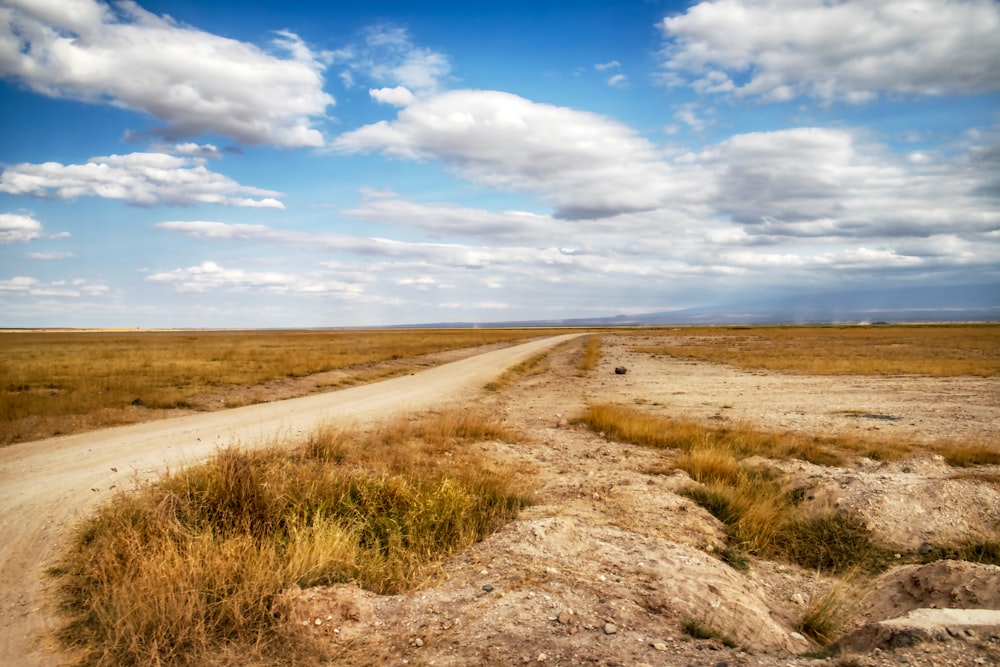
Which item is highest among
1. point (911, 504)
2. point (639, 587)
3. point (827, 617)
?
point (639, 587)

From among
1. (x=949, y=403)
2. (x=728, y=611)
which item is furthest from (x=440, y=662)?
(x=949, y=403)

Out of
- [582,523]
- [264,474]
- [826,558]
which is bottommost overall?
[826,558]

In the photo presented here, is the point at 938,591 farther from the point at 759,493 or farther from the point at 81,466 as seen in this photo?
the point at 81,466

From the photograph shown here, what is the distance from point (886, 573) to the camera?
656 cm

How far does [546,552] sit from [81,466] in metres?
8.89

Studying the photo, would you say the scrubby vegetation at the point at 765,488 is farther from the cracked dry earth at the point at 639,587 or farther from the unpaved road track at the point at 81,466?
the unpaved road track at the point at 81,466

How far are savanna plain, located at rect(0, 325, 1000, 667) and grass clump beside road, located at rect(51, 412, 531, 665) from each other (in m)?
0.03

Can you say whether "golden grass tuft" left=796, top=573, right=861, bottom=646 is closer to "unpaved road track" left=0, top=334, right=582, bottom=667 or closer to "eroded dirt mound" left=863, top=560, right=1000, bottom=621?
"eroded dirt mound" left=863, top=560, right=1000, bottom=621

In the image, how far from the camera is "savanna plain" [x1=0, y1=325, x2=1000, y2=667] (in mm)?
4336

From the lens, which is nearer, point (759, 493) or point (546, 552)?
point (546, 552)

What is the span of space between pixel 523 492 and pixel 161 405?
15.0 meters

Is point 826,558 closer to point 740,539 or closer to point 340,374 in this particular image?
point 740,539

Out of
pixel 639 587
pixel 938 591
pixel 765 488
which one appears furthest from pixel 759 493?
pixel 639 587

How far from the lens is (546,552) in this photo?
20.3ft
